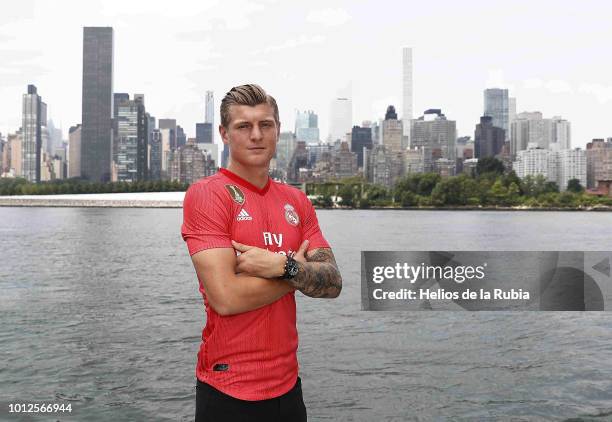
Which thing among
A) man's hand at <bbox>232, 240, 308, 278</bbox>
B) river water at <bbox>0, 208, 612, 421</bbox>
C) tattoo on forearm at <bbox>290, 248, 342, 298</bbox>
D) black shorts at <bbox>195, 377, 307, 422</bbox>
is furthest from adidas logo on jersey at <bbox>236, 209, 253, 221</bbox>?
river water at <bbox>0, 208, 612, 421</bbox>

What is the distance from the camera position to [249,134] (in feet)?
11.8

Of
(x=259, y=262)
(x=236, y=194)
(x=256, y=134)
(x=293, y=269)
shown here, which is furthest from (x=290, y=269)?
(x=256, y=134)

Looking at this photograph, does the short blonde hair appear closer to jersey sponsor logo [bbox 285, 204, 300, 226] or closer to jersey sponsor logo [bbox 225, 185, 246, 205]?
jersey sponsor logo [bbox 225, 185, 246, 205]

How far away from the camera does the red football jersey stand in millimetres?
3443

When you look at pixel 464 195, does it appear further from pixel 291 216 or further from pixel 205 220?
pixel 205 220

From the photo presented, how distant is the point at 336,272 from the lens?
3.81m

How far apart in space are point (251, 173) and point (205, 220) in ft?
1.33

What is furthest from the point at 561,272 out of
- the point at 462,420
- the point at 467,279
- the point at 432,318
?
the point at 462,420

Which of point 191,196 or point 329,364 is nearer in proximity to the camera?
point 191,196

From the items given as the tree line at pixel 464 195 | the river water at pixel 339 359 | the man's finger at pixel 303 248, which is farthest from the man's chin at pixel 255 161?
the tree line at pixel 464 195

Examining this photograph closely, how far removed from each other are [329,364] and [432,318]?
274 inches

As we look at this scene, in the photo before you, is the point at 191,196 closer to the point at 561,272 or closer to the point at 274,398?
the point at 274,398

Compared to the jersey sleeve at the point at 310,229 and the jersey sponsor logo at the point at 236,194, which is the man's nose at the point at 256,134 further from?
the jersey sleeve at the point at 310,229

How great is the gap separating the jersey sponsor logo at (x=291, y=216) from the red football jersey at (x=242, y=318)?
0.19ft
